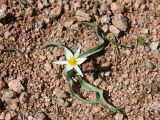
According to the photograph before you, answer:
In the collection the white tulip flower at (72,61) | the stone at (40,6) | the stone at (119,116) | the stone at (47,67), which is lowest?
the stone at (119,116)

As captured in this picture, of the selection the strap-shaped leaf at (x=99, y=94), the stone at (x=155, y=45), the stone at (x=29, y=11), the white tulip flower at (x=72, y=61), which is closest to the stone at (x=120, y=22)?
the stone at (x=155, y=45)

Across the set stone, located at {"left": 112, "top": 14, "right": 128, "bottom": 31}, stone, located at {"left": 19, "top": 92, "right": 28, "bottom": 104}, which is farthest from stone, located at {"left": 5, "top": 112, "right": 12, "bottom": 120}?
stone, located at {"left": 112, "top": 14, "right": 128, "bottom": 31}

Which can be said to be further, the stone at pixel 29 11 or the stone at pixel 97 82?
the stone at pixel 29 11

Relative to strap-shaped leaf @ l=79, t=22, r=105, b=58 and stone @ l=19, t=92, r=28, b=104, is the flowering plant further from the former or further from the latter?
stone @ l=19, t=92, r=28, b=104

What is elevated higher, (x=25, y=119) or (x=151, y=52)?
(x=151, y=52)

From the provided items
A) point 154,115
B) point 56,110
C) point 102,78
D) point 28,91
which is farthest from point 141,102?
point 28,91

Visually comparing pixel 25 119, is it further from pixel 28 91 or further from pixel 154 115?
pixel 154 115

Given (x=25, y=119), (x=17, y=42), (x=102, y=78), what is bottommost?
(x=25, y=119)

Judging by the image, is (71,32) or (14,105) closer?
(14,105)

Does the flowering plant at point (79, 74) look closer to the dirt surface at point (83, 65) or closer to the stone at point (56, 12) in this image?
the dirt surface at point (83, 65)
